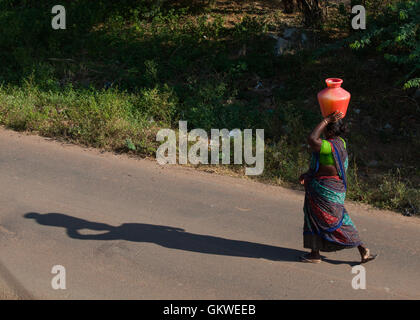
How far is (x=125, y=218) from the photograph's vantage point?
5621 millimetres

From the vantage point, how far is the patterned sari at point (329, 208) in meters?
4.40

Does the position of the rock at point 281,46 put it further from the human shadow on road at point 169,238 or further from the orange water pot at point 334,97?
the orange water pot at point 334,97

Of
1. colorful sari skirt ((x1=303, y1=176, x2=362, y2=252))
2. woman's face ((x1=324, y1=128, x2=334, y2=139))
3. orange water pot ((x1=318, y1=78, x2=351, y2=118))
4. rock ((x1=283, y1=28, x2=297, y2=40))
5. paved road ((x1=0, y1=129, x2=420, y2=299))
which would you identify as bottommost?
paved road ((x1=0, y1=129, x2=420, y2=299))

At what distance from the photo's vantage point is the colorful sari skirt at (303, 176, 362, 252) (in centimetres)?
441

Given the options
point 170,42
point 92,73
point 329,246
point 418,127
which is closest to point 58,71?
point 92,73

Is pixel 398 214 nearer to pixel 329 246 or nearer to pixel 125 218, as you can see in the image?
pixel 329 246

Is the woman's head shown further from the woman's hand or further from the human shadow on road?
the human shadow on road

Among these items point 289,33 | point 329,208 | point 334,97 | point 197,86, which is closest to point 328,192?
point 329,208

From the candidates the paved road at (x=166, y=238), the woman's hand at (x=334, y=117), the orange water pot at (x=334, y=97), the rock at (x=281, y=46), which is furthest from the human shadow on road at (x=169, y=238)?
the rock at (x=281, y=46)

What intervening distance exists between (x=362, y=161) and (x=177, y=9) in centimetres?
666

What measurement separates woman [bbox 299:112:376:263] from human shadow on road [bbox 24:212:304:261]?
0.46m

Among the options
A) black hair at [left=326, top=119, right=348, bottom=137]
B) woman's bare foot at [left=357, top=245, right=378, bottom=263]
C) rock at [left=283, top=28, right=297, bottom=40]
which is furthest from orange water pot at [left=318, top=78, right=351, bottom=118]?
rock at [left=283, top=28, right=297, bottom=40]

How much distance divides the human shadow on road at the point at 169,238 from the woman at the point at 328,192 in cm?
46

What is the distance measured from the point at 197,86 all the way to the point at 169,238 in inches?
182
